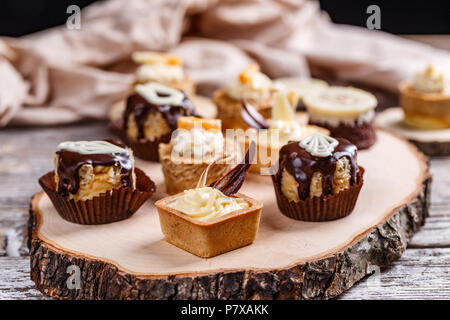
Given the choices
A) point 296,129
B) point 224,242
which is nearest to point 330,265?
point 224,242

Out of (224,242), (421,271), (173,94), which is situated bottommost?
(421,271)

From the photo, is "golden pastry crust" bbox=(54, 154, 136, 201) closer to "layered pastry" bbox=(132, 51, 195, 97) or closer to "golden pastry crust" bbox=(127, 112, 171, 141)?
"golden pastry crust" bbox=(127, 112, 171, 141)

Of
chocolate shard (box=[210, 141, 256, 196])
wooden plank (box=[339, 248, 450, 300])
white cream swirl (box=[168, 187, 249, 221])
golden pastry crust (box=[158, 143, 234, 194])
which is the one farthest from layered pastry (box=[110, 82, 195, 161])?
wooden plank (box=[339, 248, 450, 300])

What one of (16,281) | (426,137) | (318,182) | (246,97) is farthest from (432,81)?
(16,281)

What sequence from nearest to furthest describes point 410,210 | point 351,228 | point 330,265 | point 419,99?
point 330,265, point 351,228, point 410,210, point 419,99

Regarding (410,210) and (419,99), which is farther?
(419,99)

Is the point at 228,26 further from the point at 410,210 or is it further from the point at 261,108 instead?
the point at 410,210

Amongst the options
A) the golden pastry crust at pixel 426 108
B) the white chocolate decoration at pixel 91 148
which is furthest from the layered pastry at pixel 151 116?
the golden pastry crust at pixel 426 108
